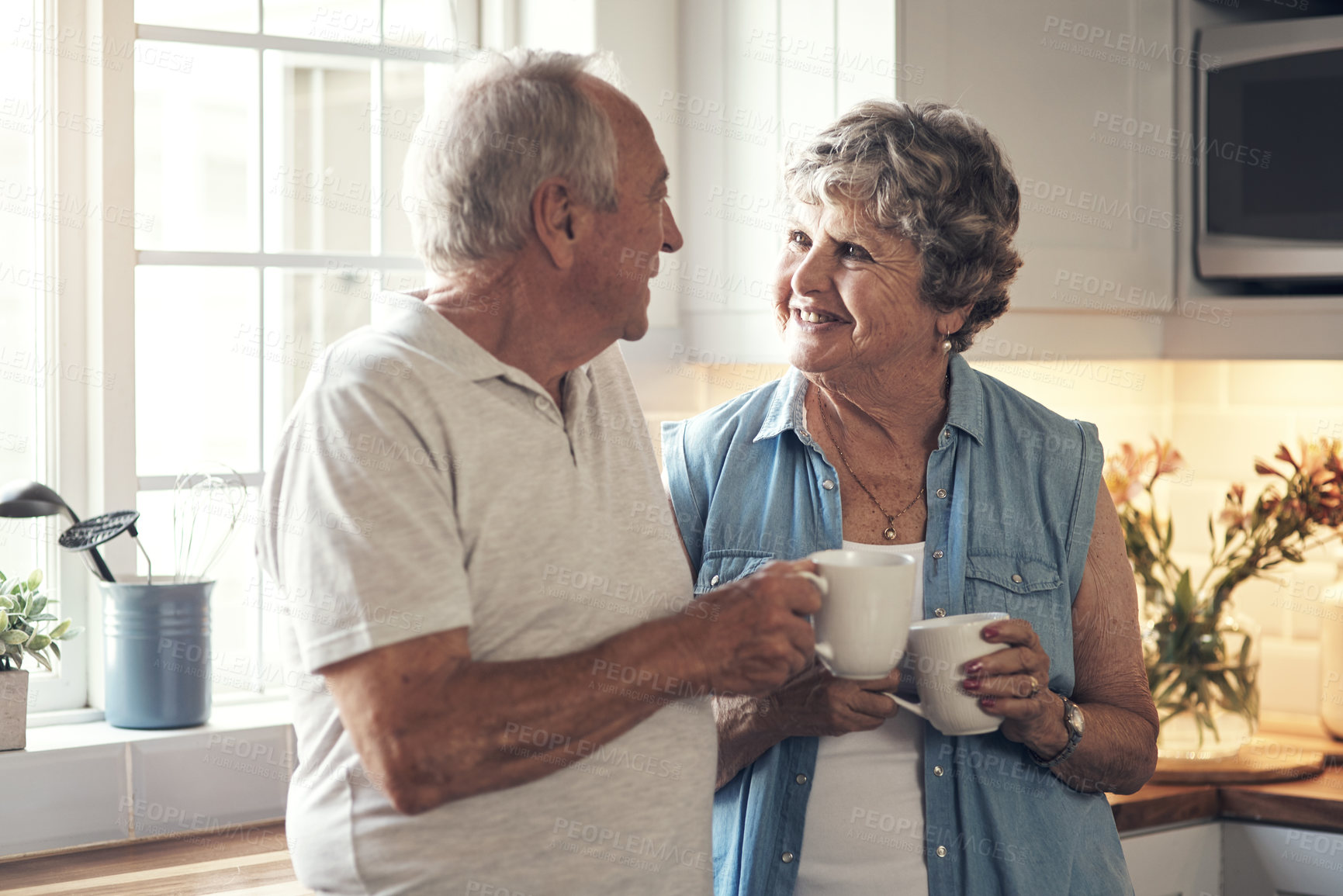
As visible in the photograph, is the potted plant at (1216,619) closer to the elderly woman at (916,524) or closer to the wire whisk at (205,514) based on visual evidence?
the elderly woman at (916,524)

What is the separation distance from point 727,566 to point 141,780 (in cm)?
93

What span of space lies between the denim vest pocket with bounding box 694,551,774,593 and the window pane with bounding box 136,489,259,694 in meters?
0.82

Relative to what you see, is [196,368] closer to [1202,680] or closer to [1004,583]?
[1004,583]

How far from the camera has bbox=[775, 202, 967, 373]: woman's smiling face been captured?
49.4 inches

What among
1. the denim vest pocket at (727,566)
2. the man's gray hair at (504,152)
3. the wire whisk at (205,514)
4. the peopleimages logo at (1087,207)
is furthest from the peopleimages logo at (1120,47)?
the wire whisk at (205,514)

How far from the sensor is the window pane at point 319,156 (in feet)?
6.26

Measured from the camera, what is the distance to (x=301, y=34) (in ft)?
6.21

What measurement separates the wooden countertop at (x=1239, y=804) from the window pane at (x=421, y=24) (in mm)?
1549

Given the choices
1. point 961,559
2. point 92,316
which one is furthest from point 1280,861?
point 92,316

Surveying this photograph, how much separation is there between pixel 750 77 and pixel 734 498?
82cm

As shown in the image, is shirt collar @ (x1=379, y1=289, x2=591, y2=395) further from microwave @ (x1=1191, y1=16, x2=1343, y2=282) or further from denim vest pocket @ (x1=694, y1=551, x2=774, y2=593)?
microwave @ (x1=1191, y1=16, x2=1343, y2=282)

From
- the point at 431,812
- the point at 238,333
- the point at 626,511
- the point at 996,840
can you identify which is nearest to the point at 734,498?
the point at 626,511

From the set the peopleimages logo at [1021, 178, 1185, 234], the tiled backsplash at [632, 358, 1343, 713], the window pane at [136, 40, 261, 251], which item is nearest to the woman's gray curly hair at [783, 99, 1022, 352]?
the peopleimages logo at [1021, 178, 1185, 234]

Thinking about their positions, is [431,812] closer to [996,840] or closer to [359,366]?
[359,366]
